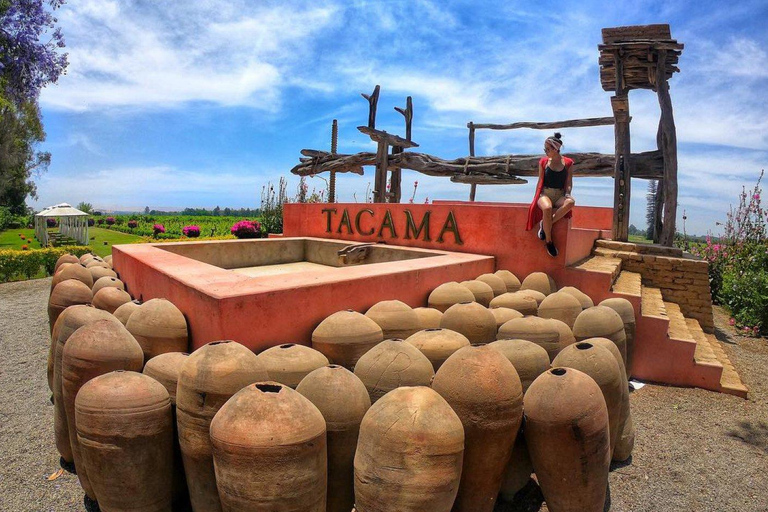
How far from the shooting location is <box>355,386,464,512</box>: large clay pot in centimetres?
242

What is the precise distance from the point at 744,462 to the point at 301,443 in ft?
12.5

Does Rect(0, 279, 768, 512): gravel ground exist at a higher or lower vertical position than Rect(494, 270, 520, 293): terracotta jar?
lower

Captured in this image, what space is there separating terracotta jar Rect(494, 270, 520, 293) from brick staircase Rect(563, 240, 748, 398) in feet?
2.39

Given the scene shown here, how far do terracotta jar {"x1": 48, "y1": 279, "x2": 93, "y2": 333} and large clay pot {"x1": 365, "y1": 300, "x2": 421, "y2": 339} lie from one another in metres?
3.82

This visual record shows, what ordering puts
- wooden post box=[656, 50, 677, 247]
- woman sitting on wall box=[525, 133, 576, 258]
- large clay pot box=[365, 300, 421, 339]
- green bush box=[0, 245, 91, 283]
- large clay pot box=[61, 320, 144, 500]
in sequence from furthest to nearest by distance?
green bush box=[0, 245, 91, 283] < wooden post box=[656, 50, 677, 247] < woman sitting on wall box=[525, 133, 576, 258] < large clay pot box=[365, 300, 421, 339] < large clay pot box=[61, 320, 144, 500]

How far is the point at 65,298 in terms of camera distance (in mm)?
5660

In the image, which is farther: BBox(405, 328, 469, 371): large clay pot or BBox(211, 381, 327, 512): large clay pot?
BBox(405, 328, 469, 371): large clay pot

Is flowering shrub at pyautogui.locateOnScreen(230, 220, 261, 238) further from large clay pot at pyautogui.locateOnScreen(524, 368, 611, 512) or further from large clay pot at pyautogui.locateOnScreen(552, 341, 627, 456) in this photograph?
large clay pot at pyautogui.locateOnScreen(524, 368, 611, 512)

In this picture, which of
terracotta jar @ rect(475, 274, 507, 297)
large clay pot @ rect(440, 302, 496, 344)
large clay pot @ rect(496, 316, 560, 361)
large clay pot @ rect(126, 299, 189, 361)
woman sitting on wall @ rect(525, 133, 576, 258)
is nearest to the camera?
large clay pot @ rect(126, 299, 189, 361)

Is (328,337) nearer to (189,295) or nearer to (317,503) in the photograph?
(189,295)

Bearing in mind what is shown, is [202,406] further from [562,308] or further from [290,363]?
[562,308]

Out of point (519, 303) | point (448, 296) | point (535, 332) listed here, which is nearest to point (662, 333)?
point (519, 303)

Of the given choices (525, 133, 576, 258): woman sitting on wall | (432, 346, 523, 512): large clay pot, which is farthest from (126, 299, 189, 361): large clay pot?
(525, 133, 576, 258): woman sitting on wall

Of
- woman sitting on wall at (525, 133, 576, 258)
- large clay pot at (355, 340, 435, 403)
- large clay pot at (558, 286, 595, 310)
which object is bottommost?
large clay pot at (355, 340, 435, 403)
